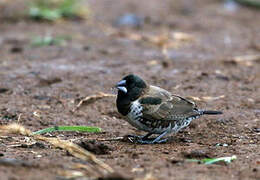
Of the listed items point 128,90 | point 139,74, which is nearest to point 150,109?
point 128,90

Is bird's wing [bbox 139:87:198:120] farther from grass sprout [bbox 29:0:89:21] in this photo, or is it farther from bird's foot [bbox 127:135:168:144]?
grass sprout [bbox 29:0:89:21]

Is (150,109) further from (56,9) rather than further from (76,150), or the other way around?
(56,9)

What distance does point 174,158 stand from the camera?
5020 mm

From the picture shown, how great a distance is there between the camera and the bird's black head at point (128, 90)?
5.93 meters

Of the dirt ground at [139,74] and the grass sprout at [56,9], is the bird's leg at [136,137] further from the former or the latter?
the grass sprout at [56,9]

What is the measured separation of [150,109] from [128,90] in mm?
324

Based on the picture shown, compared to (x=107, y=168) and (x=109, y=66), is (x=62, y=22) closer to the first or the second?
(x=109, y=66)

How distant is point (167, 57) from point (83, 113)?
3373 mm

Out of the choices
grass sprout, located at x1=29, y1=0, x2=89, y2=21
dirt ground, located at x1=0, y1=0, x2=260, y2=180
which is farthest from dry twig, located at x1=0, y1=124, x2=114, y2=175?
grass sprout, located at x1=29, y1=0, x2=89, y2=21

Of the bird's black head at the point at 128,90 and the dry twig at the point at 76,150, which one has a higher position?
the bird's black head at the point at 128,90

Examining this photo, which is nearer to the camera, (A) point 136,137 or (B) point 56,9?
(A) point 136,137

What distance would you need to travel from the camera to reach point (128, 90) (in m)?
6.03

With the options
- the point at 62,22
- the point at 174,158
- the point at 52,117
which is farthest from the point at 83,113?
the point at 62,22

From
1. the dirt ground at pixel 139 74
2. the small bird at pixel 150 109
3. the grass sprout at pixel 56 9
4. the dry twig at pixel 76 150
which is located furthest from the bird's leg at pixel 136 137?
the grass sprout at pixel 56 9
